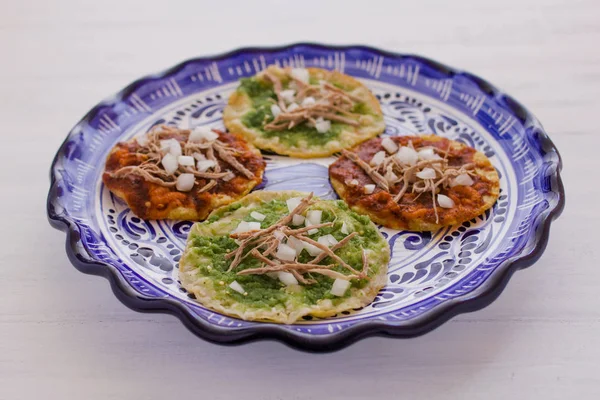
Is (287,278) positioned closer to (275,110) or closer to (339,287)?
(339,287)

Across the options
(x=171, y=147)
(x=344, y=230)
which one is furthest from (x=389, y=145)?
(x=171, y=147)

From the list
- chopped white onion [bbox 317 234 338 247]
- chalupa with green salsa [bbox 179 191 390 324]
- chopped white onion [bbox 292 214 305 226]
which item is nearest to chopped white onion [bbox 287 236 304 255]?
chalupa with green salsa [bbox 179 191 390 324]

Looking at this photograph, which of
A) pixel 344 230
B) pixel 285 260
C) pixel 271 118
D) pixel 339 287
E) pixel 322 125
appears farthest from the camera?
pixel 271 118

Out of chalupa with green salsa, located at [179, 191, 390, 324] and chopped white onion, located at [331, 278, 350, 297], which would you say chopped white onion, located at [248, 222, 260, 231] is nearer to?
chalupa with green salsa, located at [179, 191, 390, 324]

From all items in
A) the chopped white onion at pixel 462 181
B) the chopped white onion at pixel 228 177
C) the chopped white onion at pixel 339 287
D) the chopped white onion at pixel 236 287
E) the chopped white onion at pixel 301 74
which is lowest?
the chopped white onion at pixel 236 287

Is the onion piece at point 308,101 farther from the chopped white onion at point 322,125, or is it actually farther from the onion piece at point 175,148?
the onion piece at point 175,148

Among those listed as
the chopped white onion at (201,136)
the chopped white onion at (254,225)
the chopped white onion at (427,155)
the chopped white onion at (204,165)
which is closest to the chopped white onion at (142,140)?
the chopped white onion at (201,136)
